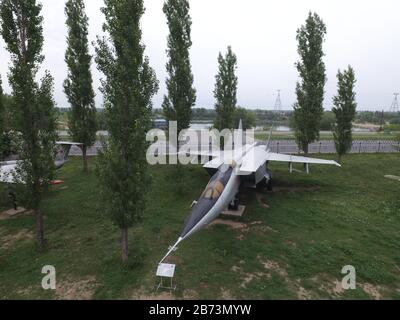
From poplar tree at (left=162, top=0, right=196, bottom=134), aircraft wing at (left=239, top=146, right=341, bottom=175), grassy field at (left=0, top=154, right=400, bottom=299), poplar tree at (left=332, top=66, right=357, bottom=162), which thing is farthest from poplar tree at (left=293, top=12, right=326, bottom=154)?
poplar tree at (left=162, top=0, right=196, bottom=134)

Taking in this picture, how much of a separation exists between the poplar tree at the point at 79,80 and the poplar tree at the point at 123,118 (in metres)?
16.2

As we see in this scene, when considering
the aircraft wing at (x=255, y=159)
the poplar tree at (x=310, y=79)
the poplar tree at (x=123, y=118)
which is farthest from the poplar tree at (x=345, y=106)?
the poplar tree at (x=123, y=118)

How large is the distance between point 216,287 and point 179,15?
23.7 metres

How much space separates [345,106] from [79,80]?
88.5ft

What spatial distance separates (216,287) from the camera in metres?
11.1

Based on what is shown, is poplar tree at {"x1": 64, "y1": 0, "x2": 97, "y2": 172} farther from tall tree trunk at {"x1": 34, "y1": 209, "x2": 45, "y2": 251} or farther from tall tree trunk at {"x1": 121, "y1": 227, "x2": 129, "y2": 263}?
tall tree trunk at {"x1": 121, "y1": 227, "x2": 129, "y2": 263}

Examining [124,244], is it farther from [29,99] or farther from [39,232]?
[29,99]

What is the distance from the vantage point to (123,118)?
Result: 1204 centimetres

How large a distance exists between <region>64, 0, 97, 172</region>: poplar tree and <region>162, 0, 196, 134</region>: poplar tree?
25.0ft

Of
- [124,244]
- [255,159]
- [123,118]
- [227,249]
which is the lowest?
[227,249]

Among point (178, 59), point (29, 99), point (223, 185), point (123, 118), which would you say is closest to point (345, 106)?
point (178, 59)

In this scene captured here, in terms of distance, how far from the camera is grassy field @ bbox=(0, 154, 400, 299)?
11188 mm
